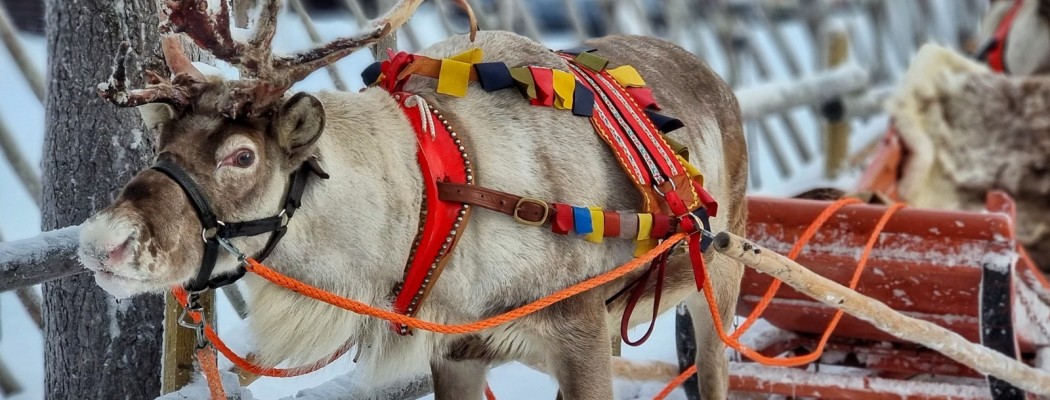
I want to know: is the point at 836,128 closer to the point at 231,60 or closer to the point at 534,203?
the point at 534,203

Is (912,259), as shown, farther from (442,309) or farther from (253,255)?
(253,255)

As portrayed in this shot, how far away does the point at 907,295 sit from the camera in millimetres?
3459

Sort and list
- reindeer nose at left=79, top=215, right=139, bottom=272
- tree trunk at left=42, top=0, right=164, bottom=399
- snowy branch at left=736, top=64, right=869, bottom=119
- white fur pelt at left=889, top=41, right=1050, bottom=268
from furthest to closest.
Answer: snowy branch at left=736, top=64, right=869, bottom=119 → white fur pelt at left=889, top=41, right=1050, bottom=268 → tree trunk at left=42, top=0, right=164, bottom=399 → reindeer nose at left=79, top=215, right=139, bottom=272

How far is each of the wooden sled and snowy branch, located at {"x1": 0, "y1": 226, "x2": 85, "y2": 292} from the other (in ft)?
6.83

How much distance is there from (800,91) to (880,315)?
14.7 ft

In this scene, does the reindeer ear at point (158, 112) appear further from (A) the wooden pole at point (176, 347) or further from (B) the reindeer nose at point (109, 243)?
(A) the wooden pole at point (176, 347)

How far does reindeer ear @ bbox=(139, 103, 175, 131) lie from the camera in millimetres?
1987

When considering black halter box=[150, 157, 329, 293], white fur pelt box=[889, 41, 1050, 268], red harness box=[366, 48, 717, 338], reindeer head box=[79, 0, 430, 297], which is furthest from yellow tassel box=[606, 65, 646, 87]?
white fur pelt box=[889, 41, 1050, 268]

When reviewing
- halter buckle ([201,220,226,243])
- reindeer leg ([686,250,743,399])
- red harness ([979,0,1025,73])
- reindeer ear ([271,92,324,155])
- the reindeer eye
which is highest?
red harness ([979,0,1025,73])

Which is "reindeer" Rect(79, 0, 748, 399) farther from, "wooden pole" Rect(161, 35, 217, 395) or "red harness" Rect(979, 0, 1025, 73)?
"red harness" Rect(979, 0, 1025, 73)

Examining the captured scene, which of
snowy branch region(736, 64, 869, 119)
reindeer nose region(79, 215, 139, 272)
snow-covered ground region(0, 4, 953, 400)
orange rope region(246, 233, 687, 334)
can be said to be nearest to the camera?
reindeer nose region(79, 215, 139, 272)

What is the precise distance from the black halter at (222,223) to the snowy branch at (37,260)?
0.50 m

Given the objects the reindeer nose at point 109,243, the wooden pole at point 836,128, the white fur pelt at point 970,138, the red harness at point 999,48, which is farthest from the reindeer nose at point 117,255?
the wooden pole at point 836,128

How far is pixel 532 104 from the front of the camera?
2.44 meters
